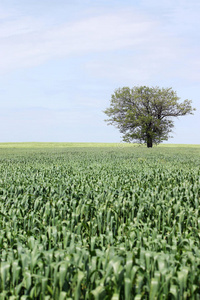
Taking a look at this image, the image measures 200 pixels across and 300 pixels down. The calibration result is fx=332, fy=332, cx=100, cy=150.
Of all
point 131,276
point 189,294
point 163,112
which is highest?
point 163,112

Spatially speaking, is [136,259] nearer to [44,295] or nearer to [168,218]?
[44,295]

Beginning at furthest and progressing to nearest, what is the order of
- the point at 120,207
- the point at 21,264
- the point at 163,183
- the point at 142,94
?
the point at 142,94 < the point at 163,183 < the point at 120,207 < the point at 21,264

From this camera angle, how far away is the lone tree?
6494 cm

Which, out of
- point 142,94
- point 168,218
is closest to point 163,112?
point 142,94

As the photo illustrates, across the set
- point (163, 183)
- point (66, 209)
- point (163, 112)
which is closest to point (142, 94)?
point (163, 112)

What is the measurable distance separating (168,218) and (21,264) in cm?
373

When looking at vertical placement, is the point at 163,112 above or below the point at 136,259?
above

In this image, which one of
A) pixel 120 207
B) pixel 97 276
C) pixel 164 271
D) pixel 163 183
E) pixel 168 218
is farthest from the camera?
pixel 163 183

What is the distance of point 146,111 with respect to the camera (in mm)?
66438

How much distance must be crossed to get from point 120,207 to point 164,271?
14.8 feet

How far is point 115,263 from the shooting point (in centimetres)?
338

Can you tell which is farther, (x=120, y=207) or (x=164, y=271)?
(x=120, y=207)

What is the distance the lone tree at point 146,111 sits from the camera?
6494cm

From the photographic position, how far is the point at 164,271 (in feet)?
11.0
